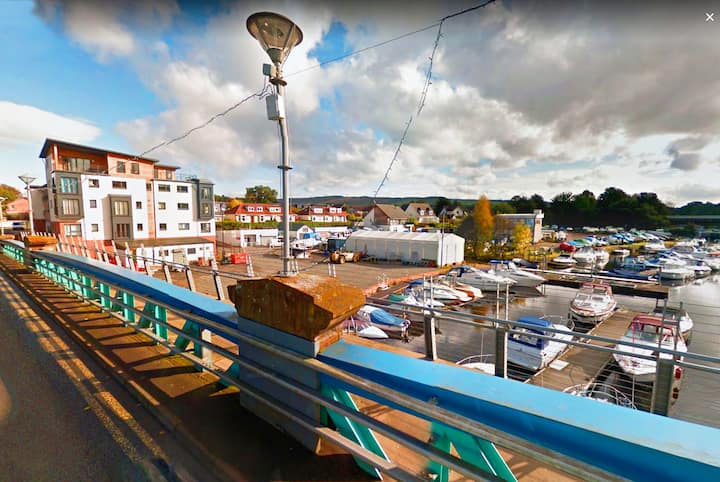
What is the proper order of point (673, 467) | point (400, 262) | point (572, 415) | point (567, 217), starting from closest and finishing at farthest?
point (673, 467)
point (572, 415)
point (400, 262)
point (567, 217)

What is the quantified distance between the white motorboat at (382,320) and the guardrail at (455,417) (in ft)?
42.0

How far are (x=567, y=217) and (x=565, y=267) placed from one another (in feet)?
240

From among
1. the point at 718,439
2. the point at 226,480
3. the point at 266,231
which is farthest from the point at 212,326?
the point at 266,231

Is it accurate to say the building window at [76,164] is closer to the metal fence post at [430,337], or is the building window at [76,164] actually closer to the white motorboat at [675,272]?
the metal fence post at [430,337]

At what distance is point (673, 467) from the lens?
98 centimetres

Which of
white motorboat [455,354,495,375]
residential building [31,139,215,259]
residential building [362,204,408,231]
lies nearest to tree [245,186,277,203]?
residential building [362,204,408,231]

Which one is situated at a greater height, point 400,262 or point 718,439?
point 718,439

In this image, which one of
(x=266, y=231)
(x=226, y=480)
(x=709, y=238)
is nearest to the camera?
(x=226, y=480)

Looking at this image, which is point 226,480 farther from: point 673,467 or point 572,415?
point 673,467

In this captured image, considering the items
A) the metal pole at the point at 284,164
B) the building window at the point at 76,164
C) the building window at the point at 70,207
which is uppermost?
the building window at the point at 76,164

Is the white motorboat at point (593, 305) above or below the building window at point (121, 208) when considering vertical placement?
below

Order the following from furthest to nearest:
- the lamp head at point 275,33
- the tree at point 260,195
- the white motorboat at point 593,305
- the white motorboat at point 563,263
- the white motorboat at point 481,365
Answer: the tree at point 260,195
the white motorboat at point 563,263
the white motorboat at point 593,305
the white motorboat at point 481,365
the lamp head at point 275,33

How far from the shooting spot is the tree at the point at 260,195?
95.7m

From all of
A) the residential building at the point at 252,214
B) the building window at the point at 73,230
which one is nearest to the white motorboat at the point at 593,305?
the building window at the point at 73,230
